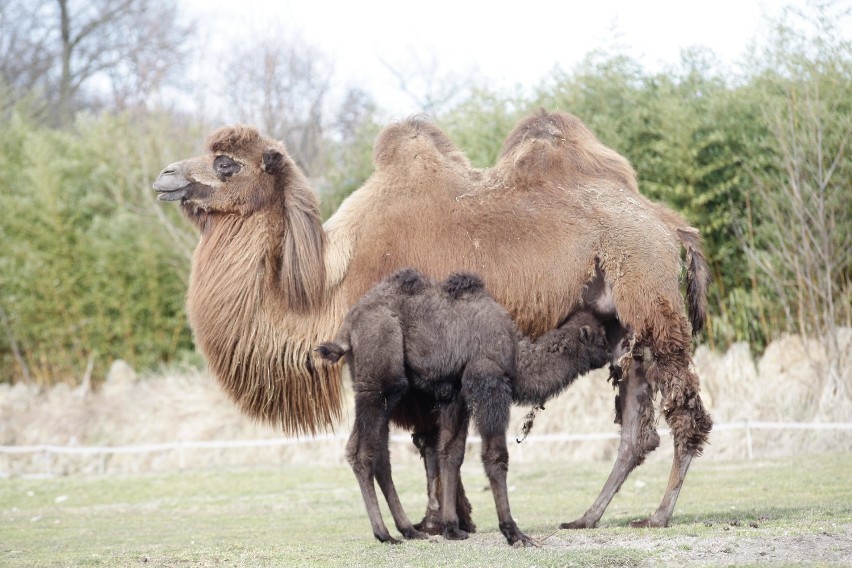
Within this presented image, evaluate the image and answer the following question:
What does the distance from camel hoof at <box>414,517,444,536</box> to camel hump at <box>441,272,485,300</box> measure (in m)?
1.72

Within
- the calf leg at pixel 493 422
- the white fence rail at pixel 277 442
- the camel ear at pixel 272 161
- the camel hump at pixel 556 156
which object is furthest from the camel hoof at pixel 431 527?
the white fence rail at pixel 277 442

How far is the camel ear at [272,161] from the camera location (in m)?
8.71

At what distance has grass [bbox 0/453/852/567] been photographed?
666 cm

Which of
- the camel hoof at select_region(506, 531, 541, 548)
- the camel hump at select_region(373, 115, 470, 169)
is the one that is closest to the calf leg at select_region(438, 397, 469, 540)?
the camel hoof at select_region(506, 531, 541, 548)

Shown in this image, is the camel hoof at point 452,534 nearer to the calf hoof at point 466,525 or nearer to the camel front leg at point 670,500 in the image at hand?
the calf hoof at point 466,525

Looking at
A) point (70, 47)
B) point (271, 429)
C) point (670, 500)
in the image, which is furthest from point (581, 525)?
point (70, 47)

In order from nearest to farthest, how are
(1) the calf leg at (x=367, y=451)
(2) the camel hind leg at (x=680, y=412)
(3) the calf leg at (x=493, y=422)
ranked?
(3) the calf leg at (x=493, y=422) < (1) the calf leg at (x=367, y=451) < (2) the camel hind leg at (x=680, y=412)

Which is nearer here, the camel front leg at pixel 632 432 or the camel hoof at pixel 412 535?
the camel hoof at pixel 412 535

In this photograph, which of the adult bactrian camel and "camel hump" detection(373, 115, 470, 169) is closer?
the adult bactrian camel

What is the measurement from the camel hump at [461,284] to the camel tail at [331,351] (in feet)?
2.83

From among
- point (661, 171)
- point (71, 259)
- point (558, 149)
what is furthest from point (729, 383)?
point (71, 259)

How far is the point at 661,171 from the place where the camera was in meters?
17.8

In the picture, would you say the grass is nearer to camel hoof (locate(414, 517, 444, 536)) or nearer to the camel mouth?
camel hoof (locate(414, 517, 444, 536))

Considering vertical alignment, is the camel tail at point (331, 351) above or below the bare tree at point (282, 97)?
below
